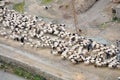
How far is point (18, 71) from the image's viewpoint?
1590cm

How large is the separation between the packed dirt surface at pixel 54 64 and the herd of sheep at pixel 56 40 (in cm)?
21

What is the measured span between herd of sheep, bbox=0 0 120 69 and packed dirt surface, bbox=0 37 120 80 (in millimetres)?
213

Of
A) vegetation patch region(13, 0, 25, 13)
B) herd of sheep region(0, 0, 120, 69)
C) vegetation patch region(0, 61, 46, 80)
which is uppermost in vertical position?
vegetation patch region(13, 0, 25, 13)

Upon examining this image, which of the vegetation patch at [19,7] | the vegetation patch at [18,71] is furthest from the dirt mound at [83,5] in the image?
the vegetation patch at [18,71]

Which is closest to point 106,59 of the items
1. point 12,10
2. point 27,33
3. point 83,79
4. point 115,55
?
point 115,55

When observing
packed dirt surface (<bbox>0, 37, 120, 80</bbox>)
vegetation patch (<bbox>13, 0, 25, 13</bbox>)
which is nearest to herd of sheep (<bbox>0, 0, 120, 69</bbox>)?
packed dirt surface (<bbox>0, 37, 120, 80</bbox>)

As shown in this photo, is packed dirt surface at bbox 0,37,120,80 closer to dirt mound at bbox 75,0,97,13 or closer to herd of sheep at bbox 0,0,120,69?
herd of sheep at bbox 0,0,120,69

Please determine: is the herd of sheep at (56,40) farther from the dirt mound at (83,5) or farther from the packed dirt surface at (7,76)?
the packed dirt surface at (7,76)

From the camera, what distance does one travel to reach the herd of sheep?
15.3 metres

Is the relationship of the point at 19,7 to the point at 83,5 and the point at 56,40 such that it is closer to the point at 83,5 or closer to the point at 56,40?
the point at 83,5

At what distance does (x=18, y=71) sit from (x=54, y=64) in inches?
63.3

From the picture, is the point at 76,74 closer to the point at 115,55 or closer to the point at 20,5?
the point at 115,55

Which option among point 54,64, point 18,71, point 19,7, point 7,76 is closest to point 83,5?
point 19,7

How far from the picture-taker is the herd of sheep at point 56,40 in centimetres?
1533
